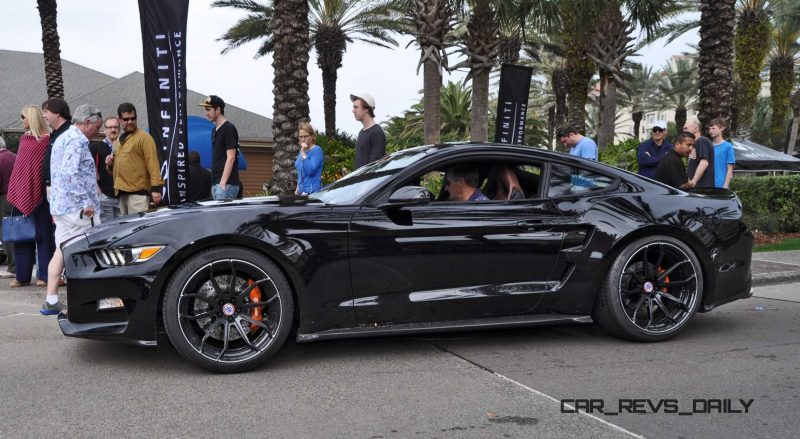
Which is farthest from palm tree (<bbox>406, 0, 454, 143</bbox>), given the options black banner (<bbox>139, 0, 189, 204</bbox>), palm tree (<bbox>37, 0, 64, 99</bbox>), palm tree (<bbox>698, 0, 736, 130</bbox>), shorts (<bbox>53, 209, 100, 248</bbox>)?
shorts (<bbox>53, 209, 100, 248</bbox>)

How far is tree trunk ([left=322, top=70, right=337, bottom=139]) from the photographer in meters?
30.0

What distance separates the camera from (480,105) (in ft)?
67.0

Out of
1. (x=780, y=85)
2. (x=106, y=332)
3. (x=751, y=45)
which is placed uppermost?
(x=751, y=45)

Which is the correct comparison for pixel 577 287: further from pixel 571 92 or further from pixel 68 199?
pixel 571 92

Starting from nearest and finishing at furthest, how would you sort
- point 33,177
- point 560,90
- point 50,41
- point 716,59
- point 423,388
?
point 423,388 → point 33,177 → point 716,59 → point 50,41 → point 560,90

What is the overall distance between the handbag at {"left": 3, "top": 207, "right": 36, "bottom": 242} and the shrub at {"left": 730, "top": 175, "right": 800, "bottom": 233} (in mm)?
12424

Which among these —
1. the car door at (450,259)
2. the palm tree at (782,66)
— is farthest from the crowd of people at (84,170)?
the palm tree at (782,66)

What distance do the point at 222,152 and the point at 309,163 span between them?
1.20 meters

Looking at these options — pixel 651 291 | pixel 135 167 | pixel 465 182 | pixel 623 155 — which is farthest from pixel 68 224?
pixel 623 155

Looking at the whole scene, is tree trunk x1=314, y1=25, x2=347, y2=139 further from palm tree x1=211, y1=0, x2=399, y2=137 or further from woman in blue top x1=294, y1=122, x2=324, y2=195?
woman in blue top x1=294, y1=122, x2=324, y2=195

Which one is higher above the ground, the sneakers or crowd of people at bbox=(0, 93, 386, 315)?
crowd of people at bbox=(0, 93, 386, 315)

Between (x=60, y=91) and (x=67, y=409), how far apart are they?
64.5 ft

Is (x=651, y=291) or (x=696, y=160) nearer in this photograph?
(x=651, y=291)

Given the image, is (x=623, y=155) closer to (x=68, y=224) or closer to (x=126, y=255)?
(x=68, y=224)
